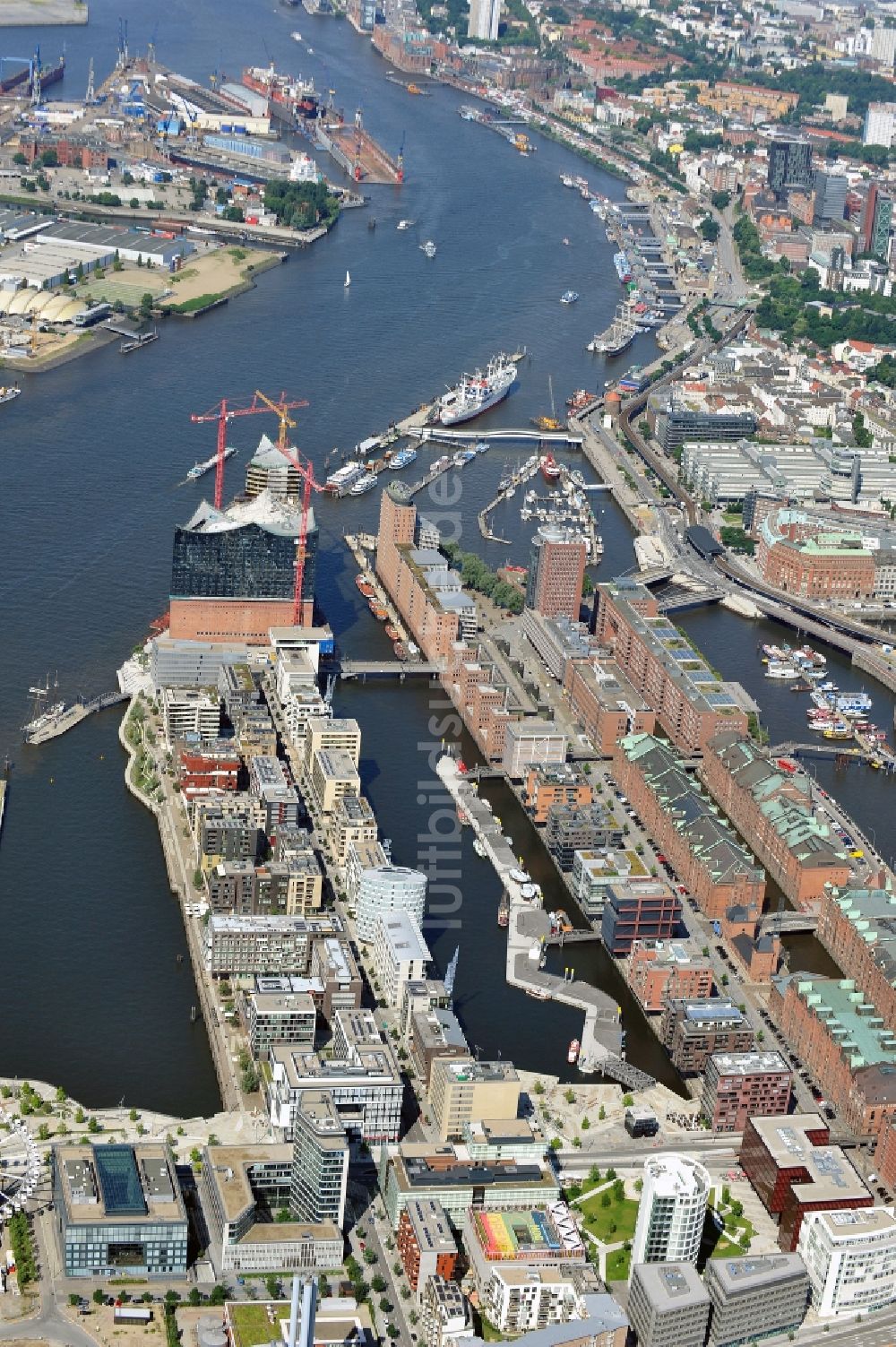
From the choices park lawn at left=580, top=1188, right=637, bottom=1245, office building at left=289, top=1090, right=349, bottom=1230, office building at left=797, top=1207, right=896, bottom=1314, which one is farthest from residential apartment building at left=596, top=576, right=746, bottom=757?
office building at left=289, top=1090, right=349, bottom=1230

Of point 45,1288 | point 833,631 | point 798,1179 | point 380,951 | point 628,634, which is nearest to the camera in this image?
point 45,1288

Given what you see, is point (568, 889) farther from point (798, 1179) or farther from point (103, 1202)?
point (103, 1202)

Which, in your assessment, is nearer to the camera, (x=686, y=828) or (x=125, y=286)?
(x=686, y=828)

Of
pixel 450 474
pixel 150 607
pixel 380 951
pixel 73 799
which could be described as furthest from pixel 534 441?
pixel 380 951

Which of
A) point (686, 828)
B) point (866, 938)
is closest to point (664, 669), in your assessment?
point (686, 828)

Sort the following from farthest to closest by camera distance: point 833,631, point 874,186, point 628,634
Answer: point 874,186, point 833,631, point 628,634

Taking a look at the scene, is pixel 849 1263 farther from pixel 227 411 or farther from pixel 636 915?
pixel 227 411

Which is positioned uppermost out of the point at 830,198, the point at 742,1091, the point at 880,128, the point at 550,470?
the point at 880,128

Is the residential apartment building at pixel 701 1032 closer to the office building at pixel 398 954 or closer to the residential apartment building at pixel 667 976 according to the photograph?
the residential apartment building at pixel 667 976
